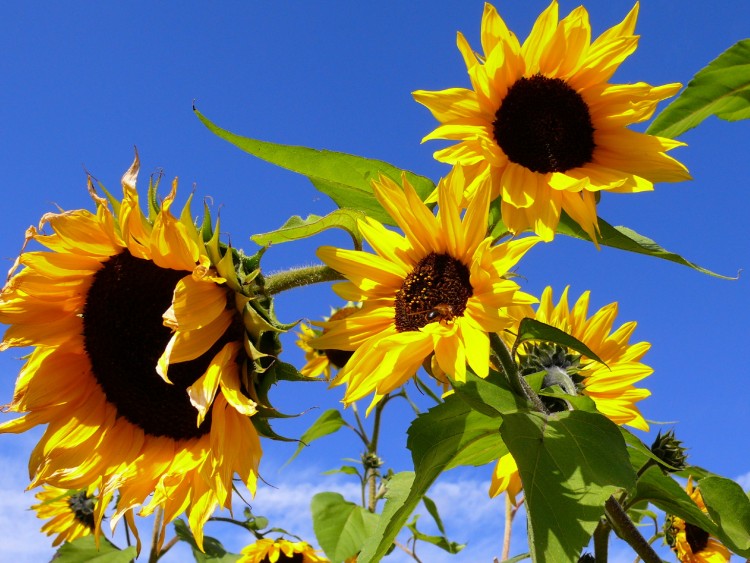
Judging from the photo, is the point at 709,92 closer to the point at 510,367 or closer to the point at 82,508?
the point at 510,367

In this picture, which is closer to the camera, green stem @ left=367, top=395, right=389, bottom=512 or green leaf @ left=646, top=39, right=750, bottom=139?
green leaf @ left=646, top=39, right=750, bottom=139

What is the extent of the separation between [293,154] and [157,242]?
1.23ft

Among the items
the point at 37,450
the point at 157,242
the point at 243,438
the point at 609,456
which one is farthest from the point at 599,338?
the point at 37,450

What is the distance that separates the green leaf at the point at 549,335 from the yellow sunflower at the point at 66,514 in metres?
4.06

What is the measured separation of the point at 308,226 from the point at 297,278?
0.21 meters

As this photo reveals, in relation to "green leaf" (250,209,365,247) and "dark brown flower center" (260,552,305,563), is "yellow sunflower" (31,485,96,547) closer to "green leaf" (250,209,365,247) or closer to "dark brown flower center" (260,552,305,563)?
"dark brown flower center" (260,552,305,563)

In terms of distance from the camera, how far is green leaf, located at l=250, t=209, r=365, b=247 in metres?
1.60

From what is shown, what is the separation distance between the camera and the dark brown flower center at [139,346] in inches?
71.1

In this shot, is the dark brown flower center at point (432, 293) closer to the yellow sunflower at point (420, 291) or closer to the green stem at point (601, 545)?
the yellow sunflower at point (420, 291)

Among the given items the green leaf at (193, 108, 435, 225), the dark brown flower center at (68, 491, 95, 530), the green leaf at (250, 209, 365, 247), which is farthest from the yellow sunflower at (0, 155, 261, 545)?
the dark brown flower center at (68, 491, 95, 530)

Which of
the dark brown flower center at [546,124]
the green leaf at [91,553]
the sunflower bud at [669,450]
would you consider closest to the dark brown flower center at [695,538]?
the sunflower bud at [669,450]

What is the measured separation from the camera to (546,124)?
190 centimetres

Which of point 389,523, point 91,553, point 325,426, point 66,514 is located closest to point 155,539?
point 91,553

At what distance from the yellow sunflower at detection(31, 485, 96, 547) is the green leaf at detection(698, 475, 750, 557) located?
410 cm
